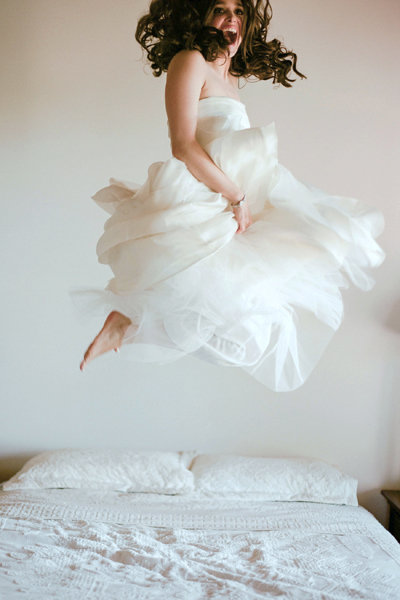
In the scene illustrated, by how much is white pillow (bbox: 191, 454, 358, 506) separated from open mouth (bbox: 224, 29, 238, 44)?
1989 millimetres

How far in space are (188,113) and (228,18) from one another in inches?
10.3

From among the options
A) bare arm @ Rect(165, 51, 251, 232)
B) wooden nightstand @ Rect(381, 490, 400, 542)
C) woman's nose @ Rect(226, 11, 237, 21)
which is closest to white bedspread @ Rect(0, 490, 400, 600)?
wooden nightstand @ Rect(381, 490, 400, 542)

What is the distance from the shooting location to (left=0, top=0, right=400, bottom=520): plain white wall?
335cm

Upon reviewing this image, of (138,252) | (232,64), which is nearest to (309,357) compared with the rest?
(138,252)

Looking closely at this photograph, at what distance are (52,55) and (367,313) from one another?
2042 millimetres

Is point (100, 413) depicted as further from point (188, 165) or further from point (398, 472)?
point (188, 165)

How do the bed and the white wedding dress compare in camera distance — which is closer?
the white wedding dress

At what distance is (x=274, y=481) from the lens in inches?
121

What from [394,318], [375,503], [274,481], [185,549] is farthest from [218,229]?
[375,503]

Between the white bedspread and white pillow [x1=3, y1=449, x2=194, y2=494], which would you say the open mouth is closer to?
the white bedspread

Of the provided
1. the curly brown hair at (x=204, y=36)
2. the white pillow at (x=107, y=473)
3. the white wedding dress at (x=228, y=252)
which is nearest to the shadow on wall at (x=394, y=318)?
the white pillow at (x=107, y=473)

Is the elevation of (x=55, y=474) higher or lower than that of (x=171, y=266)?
lower

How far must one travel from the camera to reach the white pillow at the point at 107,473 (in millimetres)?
3021

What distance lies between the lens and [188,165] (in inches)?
65.4
